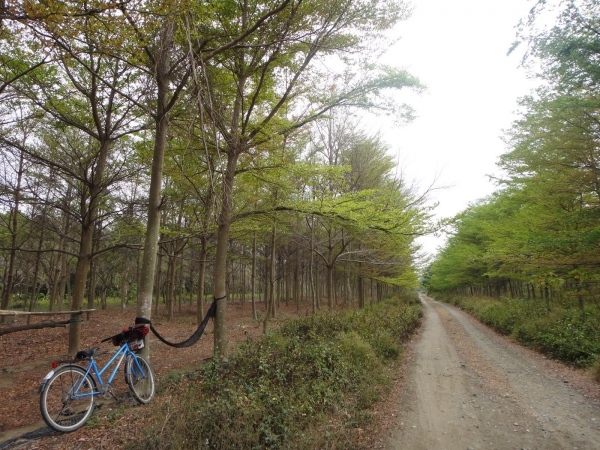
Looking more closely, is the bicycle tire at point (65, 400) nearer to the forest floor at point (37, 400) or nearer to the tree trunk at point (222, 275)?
the forest floor at point (37, 400)

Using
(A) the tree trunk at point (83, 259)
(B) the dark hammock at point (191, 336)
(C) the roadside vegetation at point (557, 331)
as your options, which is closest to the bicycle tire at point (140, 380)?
(B) the dark hammock at point (191, 336)

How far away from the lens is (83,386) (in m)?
3.81

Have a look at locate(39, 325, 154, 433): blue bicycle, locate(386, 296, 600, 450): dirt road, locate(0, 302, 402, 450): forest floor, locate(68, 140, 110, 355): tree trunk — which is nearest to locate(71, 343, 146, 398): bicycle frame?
locate(39, 325, 154, 433): blue bicycle

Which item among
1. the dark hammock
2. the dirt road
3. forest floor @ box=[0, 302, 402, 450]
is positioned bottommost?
the dirt road

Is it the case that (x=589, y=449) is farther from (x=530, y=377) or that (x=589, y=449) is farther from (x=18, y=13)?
(x=18, y=13)

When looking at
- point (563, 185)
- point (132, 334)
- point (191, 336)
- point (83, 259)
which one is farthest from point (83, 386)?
point (563, 185)

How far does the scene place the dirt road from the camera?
4211mm

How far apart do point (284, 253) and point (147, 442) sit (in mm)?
20471

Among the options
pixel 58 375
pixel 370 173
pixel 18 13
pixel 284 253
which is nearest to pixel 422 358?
pixel 370 173

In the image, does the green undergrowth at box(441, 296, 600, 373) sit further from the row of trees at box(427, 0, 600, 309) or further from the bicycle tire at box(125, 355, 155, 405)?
the bicycle tire at box(125, 355, 155, 405)

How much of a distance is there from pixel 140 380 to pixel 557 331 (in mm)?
11829

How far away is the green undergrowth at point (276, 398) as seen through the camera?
11.5 ft

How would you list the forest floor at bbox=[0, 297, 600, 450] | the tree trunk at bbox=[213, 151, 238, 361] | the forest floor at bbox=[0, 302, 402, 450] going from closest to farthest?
the forest floor at bbox=[0, 302, 402, 450]
the forest floor at bbox=[0, 297, 600, 450]
the tree trunk at bbox=[213, 151, 238, 361]

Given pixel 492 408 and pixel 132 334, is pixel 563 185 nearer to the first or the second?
pixel 492 408
